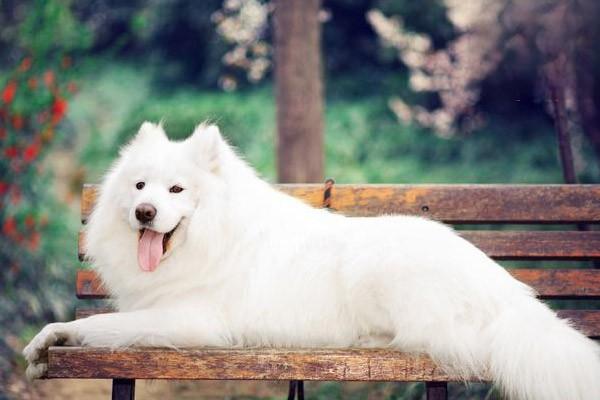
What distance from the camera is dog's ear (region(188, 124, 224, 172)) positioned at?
3.29 metres

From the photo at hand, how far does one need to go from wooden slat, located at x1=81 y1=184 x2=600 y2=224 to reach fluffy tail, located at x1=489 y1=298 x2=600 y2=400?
3.54 ft

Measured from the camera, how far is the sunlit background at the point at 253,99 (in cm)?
630

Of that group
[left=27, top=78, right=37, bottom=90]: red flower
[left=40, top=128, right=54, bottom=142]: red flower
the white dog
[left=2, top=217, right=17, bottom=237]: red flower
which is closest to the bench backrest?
the white dog

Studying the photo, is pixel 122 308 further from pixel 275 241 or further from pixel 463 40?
pixel 463 40

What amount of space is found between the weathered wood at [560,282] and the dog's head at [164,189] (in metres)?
0.75

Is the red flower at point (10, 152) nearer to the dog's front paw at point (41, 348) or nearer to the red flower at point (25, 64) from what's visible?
the red flower at point (25, 64)

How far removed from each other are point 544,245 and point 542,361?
1.27 m

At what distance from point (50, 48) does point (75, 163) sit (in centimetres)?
188

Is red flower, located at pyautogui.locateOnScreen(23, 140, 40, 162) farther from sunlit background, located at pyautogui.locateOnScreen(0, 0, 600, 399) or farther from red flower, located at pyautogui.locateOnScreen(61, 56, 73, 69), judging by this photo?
red flower, located at pyautogui.locateOnScreen(61, 56, 73, 69)

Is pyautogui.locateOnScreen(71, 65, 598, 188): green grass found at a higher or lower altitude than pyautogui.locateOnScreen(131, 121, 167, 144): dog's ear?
higher

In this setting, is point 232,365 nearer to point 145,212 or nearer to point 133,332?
point 133,332

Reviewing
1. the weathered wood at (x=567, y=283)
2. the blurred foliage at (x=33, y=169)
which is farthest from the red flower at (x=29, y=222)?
the weathered wood at (x=567, y=283)

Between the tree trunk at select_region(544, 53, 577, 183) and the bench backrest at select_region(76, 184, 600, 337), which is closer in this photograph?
the bench backrest at select_region(76, 184, 600, 337)

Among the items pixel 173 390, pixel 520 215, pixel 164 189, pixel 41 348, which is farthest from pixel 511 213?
pixel 173 390
